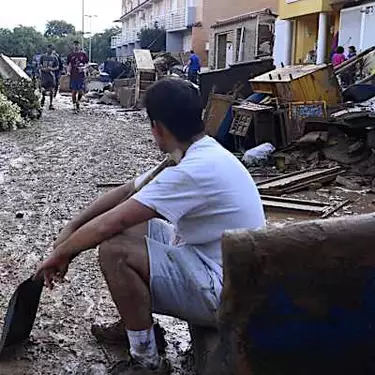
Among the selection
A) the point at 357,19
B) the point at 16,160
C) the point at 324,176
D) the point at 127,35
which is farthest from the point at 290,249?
the point at 127,35

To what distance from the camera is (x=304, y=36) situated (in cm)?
2633

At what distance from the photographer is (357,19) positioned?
2003cm

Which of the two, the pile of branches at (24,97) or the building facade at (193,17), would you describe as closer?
the pile of branches at (24,97)

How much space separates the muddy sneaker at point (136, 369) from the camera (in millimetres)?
2944

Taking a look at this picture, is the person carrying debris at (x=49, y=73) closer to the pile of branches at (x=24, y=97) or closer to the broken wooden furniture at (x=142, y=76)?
the pile of branches at (x=24, y=97)

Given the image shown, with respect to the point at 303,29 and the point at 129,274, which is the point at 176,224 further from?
the point at 303,29

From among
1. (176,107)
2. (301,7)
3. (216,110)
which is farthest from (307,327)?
(301,7)

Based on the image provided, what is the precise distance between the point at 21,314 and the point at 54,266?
78cm

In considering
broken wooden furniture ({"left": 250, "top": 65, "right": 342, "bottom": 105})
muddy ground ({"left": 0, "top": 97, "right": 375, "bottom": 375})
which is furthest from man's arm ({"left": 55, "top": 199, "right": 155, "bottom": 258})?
broken wooden furniture ({"left": 250, "top": 65, "right": 342, "bottom": 105})

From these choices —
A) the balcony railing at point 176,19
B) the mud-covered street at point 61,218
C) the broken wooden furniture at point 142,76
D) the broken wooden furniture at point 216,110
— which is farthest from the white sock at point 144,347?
the balcony railing at point 176,19

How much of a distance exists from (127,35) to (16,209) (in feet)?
195

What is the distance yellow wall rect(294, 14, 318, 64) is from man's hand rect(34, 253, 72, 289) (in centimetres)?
2430

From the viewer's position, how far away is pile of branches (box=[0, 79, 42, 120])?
51.6 ft

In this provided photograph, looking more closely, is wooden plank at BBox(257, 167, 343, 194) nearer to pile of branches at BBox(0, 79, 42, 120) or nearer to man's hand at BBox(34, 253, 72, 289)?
man's hand at BBox(34, 253, 72, 289)
